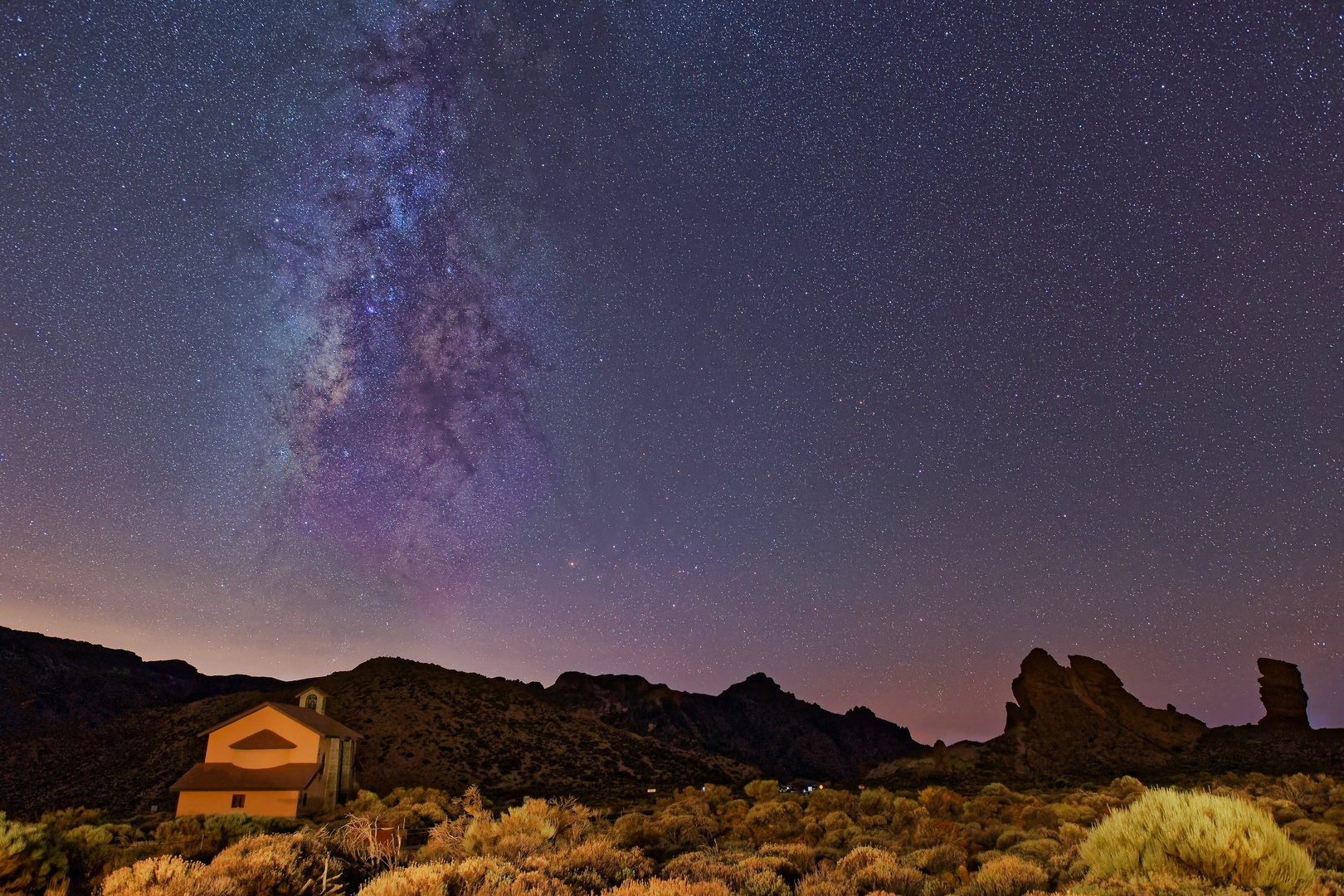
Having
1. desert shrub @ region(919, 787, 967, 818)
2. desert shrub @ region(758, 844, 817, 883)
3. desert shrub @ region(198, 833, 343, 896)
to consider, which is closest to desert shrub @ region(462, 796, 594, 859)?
desert shrub @ region(198, 833, 343, 896)

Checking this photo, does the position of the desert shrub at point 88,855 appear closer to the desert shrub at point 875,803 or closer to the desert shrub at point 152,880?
the desert shrub at point 152,880

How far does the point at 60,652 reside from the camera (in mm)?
82938

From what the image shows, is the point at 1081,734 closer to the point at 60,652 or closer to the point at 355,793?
the point at 355,793

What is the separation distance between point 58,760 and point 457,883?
5731 centimetres

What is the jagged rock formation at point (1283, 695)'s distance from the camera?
6225cm

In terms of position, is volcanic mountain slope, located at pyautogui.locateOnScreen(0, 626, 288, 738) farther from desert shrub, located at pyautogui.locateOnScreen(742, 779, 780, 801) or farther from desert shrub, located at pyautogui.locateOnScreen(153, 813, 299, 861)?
desert shrub, located at pyautogui.locateOnScreen(742, 779, 780, 801)

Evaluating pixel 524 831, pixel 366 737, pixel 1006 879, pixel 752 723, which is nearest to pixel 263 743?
pixel 366 737

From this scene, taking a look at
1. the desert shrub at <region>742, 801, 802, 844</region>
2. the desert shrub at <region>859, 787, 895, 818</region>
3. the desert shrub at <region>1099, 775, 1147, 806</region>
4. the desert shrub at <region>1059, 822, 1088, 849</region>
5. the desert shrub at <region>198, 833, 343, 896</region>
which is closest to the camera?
the desert shrub at <region>198, 833, 343, 896</region>

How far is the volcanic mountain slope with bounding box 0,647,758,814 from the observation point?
4191 centimetres

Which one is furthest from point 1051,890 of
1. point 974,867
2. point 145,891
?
point 145,891

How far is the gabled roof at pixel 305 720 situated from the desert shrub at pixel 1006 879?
32.4 metres

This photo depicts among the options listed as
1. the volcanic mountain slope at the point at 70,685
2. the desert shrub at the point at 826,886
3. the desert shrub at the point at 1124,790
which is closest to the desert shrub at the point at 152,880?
the desert shrub at the point at 826,886

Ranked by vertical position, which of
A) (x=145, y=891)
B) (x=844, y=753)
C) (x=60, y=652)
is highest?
(x=60, y=652)

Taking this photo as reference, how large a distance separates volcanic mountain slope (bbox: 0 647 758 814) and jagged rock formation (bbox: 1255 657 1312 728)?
4823 centimetres
